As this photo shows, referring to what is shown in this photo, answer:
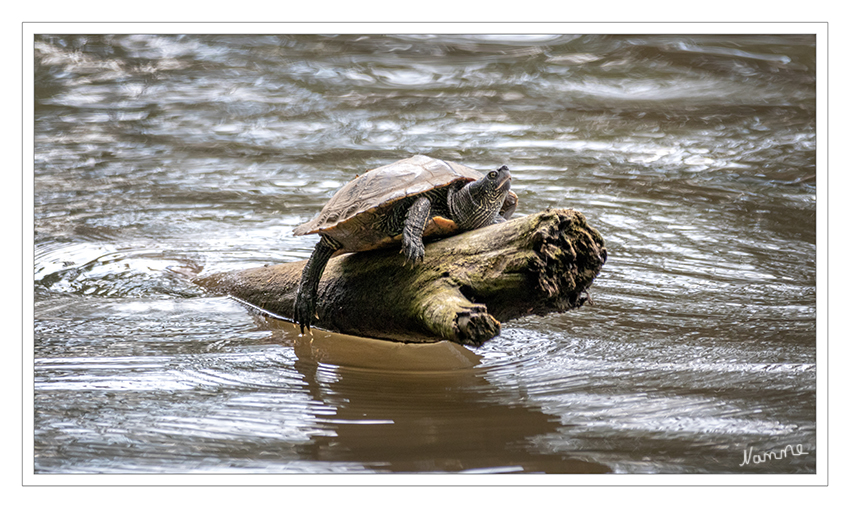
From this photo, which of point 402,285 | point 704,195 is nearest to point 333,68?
point 704,195

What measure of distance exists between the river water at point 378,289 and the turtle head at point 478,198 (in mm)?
774

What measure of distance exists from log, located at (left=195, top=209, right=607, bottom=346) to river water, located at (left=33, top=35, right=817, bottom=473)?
372mm

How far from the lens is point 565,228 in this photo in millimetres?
3199

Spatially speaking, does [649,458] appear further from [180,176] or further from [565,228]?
[180,176]

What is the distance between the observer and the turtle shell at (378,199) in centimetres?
366

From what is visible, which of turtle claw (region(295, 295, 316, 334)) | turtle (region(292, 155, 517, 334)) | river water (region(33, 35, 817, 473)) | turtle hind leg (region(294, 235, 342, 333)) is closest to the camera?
river water (region(33, 35, 817, 473))

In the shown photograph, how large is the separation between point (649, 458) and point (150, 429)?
211cm

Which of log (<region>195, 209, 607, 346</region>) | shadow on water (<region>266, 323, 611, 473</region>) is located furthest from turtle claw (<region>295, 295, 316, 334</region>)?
log (<region>195, 209, 607, 346</region>)

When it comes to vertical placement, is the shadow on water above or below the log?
below

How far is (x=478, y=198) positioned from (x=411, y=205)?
0.34 metres

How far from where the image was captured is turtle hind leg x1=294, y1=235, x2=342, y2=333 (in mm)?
4020

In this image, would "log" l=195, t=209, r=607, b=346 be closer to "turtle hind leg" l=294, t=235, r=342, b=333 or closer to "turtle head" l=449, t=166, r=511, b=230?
"turtle head" l=449, t=166, r=511, b=230

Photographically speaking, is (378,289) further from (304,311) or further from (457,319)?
(457,319)
